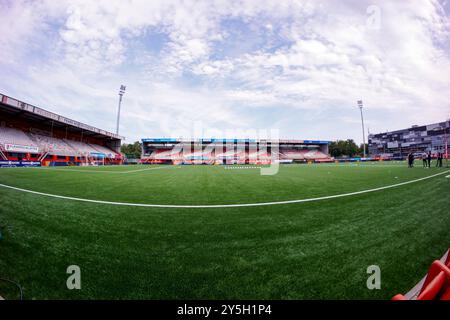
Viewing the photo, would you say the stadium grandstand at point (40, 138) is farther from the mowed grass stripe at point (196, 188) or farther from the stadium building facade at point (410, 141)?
the stadium building facade at point (410, 141)

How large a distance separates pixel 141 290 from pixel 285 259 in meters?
1.49

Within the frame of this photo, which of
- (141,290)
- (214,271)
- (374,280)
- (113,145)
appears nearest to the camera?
(141,290)

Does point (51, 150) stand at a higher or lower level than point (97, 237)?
higher

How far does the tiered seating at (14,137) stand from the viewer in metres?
28.0

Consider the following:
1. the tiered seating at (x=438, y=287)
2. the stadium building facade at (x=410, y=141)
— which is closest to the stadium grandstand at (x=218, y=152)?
the stadium building facade at (x=410, y=141)

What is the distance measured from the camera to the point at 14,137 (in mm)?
29734

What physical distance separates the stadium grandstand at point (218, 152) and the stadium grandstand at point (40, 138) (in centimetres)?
1493

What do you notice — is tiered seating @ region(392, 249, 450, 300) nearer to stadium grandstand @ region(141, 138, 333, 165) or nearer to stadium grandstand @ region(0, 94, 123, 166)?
stadium grandstand @ region(0, 94, 123, 166)

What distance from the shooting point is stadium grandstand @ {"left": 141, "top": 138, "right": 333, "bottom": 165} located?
5562 cm

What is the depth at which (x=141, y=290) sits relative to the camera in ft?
5.04
